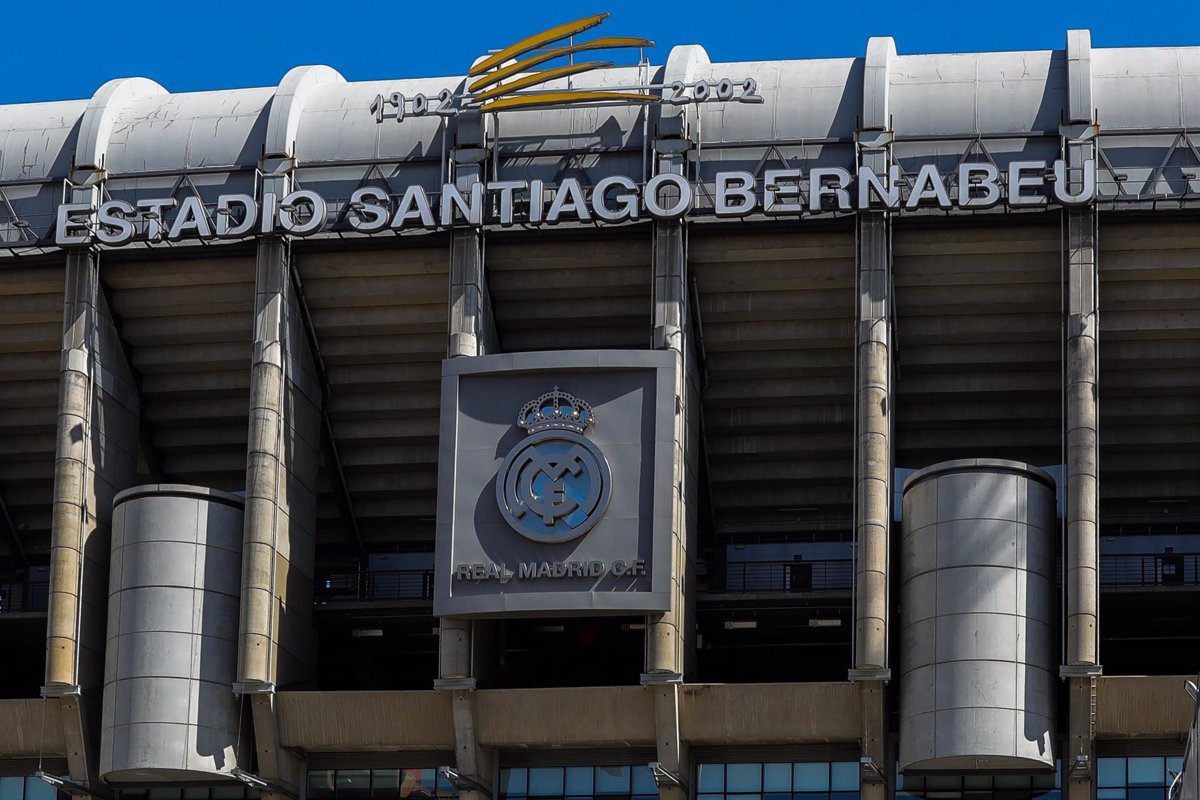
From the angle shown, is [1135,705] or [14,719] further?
[14,719]

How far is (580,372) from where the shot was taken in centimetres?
7750

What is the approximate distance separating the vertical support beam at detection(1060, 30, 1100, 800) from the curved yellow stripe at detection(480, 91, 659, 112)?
12.3 m

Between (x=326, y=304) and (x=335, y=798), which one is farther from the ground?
(x=326, y=304)

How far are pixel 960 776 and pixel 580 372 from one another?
51.2ft

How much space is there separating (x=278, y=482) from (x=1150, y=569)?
26684 millimetres

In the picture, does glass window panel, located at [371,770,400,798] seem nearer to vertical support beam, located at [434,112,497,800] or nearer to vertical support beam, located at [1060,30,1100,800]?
vertical support beam, located at [434,112,497,800]

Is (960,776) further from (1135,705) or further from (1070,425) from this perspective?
(1070,425)

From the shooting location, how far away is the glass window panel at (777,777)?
7762 centimetres

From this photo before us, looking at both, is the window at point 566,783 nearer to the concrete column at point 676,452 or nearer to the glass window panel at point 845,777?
the concrete column at point 676,452

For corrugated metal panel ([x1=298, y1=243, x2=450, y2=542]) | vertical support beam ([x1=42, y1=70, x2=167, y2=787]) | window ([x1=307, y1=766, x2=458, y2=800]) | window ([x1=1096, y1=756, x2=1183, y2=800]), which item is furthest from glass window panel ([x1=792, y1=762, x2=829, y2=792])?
vertical support beam ([x1=42, y1=70, x2=167, y2=787])

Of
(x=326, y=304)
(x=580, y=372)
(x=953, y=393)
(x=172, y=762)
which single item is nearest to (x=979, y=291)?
(x=953, y=393)

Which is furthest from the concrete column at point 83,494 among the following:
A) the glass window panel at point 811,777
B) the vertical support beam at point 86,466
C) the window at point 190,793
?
the glass window panel at point 811,777

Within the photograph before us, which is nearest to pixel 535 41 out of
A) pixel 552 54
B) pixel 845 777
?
pixel 552 54

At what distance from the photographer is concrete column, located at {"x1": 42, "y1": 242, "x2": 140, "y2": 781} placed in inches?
3081
